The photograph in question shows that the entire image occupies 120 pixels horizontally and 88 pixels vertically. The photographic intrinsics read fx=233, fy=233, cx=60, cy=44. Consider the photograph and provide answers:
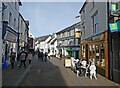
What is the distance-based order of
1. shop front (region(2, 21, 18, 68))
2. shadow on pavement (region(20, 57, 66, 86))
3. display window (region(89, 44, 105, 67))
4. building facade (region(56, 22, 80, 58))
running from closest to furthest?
1. shadow on pavement (region(20, 57, 66, 86))
2. display window (region(89, 44, 105, 67))
3. shop front (region(2, 21, 18, 68))
4. building facade (region(56, 22, 80, 58))

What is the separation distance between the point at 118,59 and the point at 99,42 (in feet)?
13.4

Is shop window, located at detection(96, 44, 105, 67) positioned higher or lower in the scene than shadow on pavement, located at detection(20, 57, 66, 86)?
higher

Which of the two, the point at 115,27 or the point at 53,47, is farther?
the point at 53,47

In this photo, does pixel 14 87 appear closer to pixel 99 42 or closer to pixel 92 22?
pixel 99 42

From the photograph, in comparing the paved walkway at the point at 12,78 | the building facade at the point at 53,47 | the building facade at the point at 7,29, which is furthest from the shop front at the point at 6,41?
the building facade at the point at 53,47

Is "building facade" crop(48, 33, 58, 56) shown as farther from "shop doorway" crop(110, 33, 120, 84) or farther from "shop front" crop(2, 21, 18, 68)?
"shop doorway" crop(110, 33, 120, 84)

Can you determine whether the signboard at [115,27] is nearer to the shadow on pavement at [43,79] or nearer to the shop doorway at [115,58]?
the shop doorway at [115,58]

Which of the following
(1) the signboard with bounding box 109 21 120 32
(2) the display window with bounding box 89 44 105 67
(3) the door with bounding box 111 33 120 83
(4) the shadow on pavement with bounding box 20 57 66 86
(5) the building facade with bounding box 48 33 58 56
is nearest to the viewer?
(4) the shadow on pavement with bounding box 20 57 66 86

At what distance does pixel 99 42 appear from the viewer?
16875 mm

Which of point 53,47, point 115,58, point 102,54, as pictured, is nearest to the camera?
point 115,58

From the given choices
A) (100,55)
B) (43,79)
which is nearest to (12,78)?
(43,79)

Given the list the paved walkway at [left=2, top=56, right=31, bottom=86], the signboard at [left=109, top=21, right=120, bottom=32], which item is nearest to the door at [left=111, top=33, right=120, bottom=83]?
the signboard at [left=109, top=21, right=120, bottom=32]

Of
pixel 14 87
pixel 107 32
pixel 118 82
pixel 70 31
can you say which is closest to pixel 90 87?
pixel 118 82

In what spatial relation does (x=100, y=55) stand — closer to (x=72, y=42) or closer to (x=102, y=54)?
(x=102, y=54)
